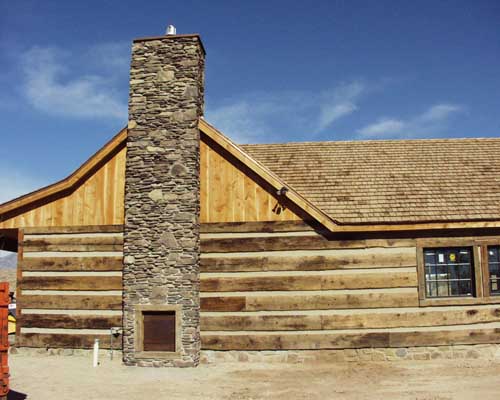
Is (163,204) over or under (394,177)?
under

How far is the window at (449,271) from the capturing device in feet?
43.1

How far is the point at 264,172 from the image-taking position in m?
12.8

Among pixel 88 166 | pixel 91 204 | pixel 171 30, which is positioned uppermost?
pixel 171 30

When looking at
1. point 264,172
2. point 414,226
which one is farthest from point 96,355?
point 414,226

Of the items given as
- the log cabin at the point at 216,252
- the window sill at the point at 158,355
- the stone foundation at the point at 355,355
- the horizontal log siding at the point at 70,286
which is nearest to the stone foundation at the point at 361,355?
the stone foundation at the point at 355,355

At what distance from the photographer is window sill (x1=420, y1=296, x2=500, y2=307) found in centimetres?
1277

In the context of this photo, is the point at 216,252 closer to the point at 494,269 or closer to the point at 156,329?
the point at 156,329

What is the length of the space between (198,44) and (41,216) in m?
6.39

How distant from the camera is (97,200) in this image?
1352cm

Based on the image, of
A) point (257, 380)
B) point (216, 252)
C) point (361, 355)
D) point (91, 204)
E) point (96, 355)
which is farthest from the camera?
point (91, 204)

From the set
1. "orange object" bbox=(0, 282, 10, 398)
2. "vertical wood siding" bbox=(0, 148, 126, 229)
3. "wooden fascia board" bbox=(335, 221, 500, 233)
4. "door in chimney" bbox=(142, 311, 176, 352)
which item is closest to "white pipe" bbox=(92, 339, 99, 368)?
"door in chimney" bbox=(142, 311, 176, 352)

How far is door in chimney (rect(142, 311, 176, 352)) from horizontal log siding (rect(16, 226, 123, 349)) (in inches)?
34.3

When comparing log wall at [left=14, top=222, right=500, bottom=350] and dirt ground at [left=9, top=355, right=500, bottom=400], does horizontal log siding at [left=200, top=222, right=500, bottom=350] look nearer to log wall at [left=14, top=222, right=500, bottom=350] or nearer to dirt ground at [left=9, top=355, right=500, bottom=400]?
log wall at [left=14, top=222, right=500, bottom=350]

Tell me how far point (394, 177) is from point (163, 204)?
22.0 ft
